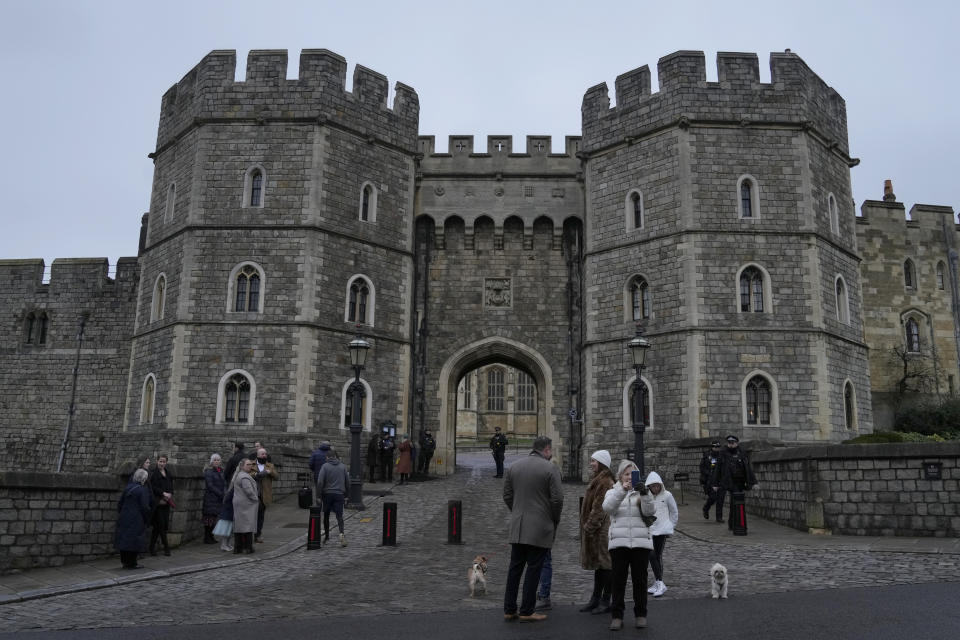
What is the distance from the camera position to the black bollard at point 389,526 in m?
12.8

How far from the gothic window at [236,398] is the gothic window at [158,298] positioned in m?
3.27

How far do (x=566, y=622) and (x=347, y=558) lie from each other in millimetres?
5063

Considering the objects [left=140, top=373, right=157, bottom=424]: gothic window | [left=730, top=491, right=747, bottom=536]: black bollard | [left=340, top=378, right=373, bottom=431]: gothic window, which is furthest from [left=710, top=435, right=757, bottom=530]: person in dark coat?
[left=140, top=373, right=157, bottom=424]: gothic window

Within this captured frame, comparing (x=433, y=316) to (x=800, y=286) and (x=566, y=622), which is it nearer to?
(x=800, y=286)

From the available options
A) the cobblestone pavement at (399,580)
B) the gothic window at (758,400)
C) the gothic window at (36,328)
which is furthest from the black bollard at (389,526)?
the gothic window at (36,328)

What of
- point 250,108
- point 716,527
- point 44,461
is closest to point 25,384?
point 44,461

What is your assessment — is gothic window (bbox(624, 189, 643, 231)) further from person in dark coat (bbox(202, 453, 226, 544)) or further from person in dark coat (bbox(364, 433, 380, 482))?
person in dark coat (bbox(202, 453, 226, 544))

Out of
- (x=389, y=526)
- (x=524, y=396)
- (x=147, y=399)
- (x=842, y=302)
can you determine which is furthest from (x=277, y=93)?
(x=524, y=396)

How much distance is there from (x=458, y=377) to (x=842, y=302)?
1113cm

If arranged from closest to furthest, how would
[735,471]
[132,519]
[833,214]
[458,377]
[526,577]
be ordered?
[526,577] → [132,519] → [735,471] → [833,214] → [458,377]

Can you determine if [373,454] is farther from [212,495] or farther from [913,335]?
[913,335]

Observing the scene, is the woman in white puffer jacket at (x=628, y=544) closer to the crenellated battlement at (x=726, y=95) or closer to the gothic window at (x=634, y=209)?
the gothic window at (x=634, y=209)

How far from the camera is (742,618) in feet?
24.2

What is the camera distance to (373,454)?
2191cm
